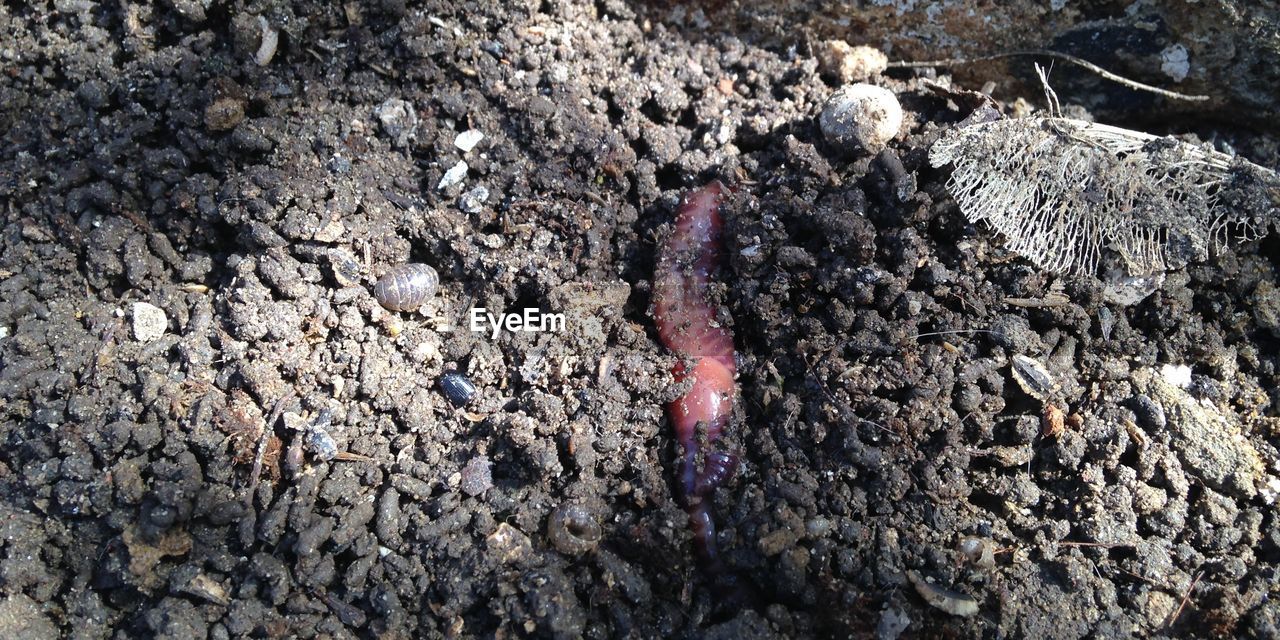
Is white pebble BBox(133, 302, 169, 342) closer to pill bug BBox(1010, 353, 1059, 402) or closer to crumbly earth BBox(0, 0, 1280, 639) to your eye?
crumbly earth BBox(0, 0, 1280, 639)

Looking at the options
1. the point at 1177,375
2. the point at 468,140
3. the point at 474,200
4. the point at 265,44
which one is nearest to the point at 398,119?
the point at 468,140

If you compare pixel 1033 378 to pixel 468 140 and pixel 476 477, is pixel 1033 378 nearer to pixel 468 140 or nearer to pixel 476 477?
pixel 476 477

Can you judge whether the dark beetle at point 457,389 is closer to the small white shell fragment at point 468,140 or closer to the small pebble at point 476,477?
the small pebble at point 476,477

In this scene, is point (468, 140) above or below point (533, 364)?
above

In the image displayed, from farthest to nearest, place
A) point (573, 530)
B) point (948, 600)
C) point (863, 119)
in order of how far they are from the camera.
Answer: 1. point (863, 119)
2. point (573, 530)
3. point (948, 600)

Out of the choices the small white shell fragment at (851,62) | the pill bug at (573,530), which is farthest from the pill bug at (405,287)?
the small white shell fragment at (851,62)

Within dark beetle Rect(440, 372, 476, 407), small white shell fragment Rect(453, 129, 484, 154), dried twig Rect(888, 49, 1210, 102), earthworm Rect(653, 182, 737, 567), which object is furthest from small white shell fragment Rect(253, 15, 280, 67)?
dried twig Rect(888, 49, 1210, 102)

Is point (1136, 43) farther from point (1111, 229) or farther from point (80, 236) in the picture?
point (80, 236)
